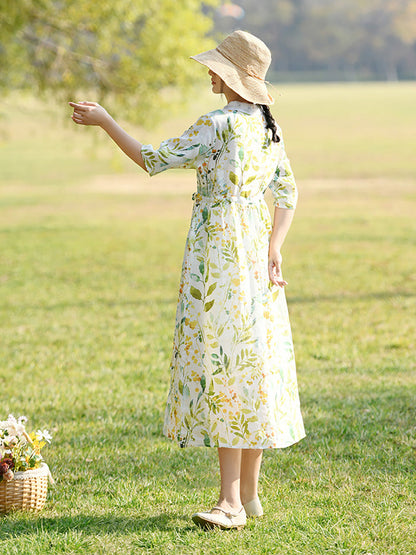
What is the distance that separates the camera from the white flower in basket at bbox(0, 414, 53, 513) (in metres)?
3.95

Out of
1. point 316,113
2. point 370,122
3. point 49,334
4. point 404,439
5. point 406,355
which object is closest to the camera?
point 404,439

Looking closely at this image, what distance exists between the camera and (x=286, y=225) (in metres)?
3.87

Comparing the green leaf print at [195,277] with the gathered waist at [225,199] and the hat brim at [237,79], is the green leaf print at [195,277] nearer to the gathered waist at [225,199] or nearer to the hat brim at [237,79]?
the gathered waist at [225,199]

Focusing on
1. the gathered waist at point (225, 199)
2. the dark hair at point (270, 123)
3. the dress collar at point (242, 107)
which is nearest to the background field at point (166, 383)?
the gathered waist at point (225, 199)

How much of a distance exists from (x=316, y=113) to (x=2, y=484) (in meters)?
52.9

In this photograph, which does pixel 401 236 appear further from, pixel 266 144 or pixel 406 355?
pixel 266 144

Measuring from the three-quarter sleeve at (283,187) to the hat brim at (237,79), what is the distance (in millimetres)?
288

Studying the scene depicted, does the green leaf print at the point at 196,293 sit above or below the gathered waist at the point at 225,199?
below

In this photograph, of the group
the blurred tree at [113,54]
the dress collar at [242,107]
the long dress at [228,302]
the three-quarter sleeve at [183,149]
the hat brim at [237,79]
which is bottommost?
the long dress at [228,302]

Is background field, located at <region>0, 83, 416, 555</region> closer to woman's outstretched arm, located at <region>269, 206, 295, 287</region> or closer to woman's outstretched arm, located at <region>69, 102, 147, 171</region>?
woman's outstretched arm, located at <region>269, 206, 295, 287</region>

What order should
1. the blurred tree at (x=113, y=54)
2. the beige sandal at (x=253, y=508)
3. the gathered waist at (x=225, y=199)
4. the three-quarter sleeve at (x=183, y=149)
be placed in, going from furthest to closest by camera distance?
the blurred tree at (x=113, y=54) < the beige sandal at (x=253, y=508) < the gathered waist at (x=225, y=199) < the three-quarter sleeve at (x=183, y=149)

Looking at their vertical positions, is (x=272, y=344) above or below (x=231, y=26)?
below

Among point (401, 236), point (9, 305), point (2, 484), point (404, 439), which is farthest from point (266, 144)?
point (401, 236)

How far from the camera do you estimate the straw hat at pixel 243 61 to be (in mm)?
3713
